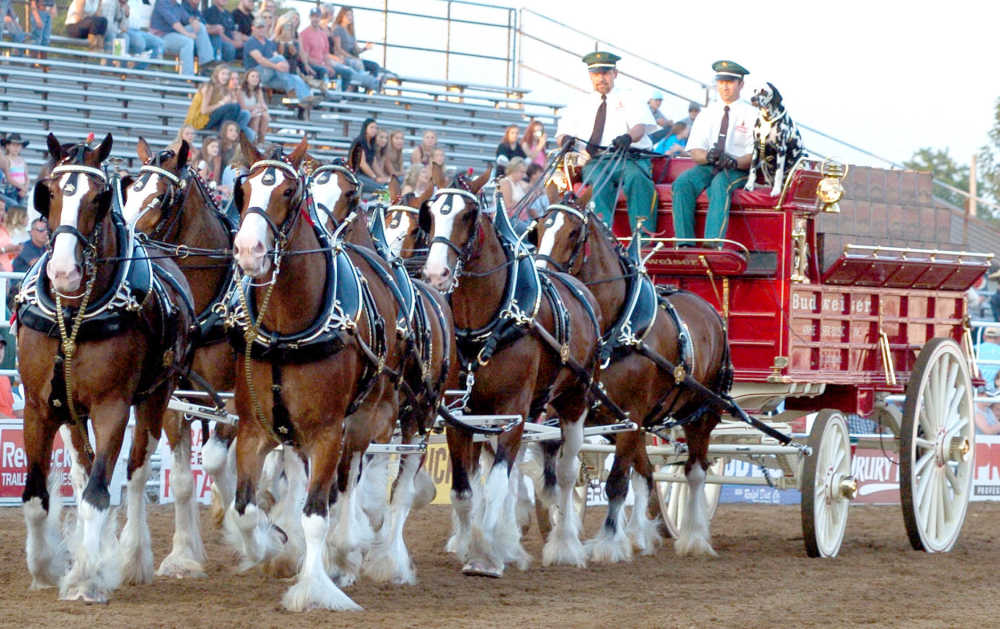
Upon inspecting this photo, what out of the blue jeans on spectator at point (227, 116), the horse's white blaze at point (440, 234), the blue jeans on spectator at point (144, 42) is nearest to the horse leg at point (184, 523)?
the horse's white blaze at point (440, 234)

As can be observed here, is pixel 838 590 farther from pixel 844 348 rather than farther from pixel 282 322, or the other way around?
pixel 282 322

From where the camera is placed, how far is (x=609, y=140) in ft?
35.7

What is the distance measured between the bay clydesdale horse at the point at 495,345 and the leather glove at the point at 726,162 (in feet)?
6.73

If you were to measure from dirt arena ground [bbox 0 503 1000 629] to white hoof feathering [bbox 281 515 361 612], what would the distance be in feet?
0.24

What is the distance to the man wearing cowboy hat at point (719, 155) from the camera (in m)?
10.2

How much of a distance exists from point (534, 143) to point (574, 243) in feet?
32.7

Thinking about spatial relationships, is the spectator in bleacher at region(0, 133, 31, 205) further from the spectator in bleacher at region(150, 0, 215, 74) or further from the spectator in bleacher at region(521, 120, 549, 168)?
the spectator in bleacher at region(521, 120, 549, 168)

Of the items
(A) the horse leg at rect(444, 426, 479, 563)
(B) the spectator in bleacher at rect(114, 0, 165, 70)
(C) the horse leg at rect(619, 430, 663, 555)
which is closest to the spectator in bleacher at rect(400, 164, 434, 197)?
(B) the spectator in bleacher at rect(114, 0, 165, 70)

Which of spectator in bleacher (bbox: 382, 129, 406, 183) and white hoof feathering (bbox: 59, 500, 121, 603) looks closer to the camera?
white hoof feathering (bbox: 59, 500, 121, 603)

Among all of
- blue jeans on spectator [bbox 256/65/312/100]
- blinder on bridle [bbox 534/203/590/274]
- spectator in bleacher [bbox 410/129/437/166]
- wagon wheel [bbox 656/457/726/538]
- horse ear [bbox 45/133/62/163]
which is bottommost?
wagon wheel [bbox 656/457/726/538]

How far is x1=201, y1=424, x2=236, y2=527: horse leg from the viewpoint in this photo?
8375 millimetres

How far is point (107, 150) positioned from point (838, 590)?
453cm

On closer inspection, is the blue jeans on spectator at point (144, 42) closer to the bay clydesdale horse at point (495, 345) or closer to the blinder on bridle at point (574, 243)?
the blinder on bridle at point (574, 243)

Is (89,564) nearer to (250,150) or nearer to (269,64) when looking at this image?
(250,150)
